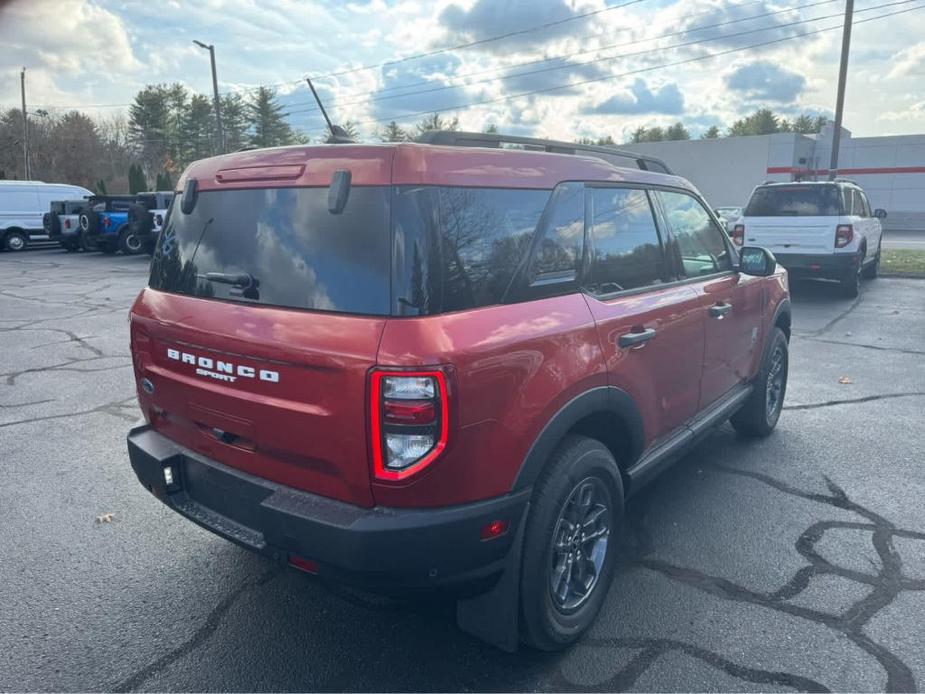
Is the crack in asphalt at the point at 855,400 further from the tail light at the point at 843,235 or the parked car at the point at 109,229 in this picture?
the parked car at the point at 109,229

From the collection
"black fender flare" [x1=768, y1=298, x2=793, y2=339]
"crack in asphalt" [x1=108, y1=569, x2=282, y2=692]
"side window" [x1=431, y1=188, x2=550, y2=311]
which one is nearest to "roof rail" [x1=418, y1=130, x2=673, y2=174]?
"side window" [x1=431, y1=188, x2=550, y2=311]

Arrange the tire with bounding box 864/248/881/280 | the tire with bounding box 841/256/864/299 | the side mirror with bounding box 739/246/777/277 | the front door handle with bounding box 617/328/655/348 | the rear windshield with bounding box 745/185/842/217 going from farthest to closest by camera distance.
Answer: the tire with bounding box 864/248/881/280 → the tire with bounding box 841/256/864/299 → the rear windshield with bounding box 745/185/842/217 → the side mirror with bounding box 739/246/777/277 → the front door handle with bounding box 617/328/655/348

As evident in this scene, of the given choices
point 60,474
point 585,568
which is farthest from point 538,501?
point 60,474

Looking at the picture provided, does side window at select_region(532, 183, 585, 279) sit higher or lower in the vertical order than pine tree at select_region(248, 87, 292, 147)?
lower

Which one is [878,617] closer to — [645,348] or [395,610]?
[645,348]

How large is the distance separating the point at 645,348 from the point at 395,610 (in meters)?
1.62

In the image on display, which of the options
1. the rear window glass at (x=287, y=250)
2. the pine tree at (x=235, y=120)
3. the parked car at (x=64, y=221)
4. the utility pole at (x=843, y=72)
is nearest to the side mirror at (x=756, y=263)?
the rear window glass at (x=287, y=250)

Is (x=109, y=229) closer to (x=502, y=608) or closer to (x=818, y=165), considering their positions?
(x=502, y=608)

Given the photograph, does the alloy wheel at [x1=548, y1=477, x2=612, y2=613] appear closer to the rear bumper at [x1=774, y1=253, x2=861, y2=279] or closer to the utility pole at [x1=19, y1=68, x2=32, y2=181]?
the rear bumper at [x1=774, y1=253, x2=861, y2=279]

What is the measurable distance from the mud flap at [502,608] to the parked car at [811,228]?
34.8 ft

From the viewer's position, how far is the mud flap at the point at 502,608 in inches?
97.0

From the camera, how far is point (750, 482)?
441 centimetres

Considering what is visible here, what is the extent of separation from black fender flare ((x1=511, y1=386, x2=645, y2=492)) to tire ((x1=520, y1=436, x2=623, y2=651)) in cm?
11

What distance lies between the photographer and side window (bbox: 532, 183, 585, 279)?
2746 millimetres
